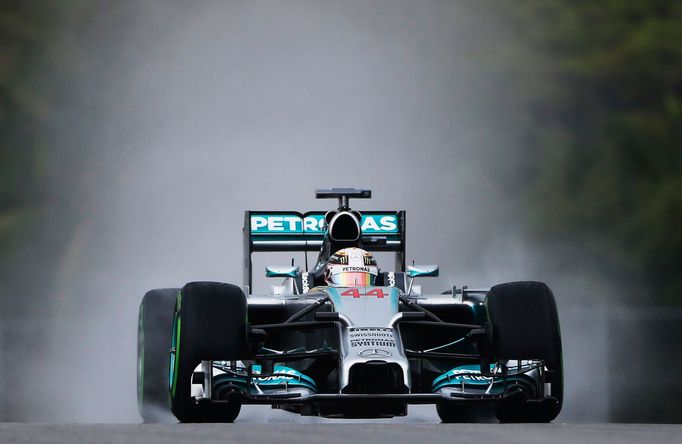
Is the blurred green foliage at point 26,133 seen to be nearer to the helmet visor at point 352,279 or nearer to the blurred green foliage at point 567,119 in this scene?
the blurred green foliage at point 567,119

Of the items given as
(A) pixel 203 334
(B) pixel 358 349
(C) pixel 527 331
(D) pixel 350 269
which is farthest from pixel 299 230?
(A) pixel 203 334

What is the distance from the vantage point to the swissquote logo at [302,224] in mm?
11383

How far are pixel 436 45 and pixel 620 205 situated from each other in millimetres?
3912

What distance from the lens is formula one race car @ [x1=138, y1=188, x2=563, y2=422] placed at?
310 inches

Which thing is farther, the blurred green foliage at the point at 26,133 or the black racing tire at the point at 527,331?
the blurred green foliage at the point at 26,133

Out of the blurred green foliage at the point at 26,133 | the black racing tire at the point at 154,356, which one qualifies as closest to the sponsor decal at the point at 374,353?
the black racing tire at the point at 154,356

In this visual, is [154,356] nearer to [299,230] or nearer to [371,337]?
[299,230]

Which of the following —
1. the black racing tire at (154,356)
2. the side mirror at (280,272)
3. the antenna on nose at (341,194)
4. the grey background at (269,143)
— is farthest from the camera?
the grey background at (269,143)

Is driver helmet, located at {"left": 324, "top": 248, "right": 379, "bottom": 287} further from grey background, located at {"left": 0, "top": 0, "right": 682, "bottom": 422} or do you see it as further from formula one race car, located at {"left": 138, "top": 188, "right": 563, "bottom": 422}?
grey background, located at {"left": 0, "top": 0, "right": 682, "bottom": 422}

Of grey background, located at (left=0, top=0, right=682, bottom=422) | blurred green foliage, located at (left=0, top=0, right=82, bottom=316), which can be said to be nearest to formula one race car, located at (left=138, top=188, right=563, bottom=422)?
grey background, located at (left=0, top=0, right=682, bottom=422)

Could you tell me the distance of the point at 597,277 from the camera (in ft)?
67.5

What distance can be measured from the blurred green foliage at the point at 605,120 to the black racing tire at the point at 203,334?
553 inches

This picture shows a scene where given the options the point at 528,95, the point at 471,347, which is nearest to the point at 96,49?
the point at 528,95

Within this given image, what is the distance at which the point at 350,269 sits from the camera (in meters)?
9.82
